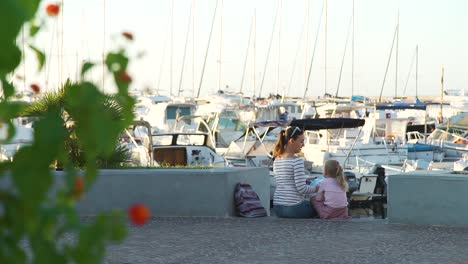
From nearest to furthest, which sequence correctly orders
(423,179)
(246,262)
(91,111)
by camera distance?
(91,111), (246,262), (423,179)

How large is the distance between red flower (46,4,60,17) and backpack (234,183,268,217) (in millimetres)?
10846

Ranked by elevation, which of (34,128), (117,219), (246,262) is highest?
(34,128)

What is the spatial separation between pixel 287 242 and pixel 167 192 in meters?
3.23

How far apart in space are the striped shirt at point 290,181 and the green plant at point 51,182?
10.5 metres

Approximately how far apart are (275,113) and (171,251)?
39598 mm

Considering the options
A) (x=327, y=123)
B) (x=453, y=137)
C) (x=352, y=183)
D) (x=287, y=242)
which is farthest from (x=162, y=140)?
(x=287, y=242)

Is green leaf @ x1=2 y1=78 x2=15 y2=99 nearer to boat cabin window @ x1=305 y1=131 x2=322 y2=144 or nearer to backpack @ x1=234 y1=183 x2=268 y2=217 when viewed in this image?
backpack @ x1=234 y1=183 x2=268 y2=217

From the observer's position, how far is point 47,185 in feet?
8.46

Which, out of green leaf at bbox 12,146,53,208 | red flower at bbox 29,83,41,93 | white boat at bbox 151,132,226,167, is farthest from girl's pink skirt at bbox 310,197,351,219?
white boat at bbox 151,132,226,167

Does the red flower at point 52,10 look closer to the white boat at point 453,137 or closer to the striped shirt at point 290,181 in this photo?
the striped shirt at point 290,181

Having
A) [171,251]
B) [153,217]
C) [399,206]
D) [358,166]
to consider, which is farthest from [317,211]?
[358,166]

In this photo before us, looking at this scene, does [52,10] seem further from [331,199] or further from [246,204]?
[246,204]

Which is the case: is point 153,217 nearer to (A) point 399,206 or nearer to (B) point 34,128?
(A) point 399,206

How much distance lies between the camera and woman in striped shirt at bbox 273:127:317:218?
518 inches
